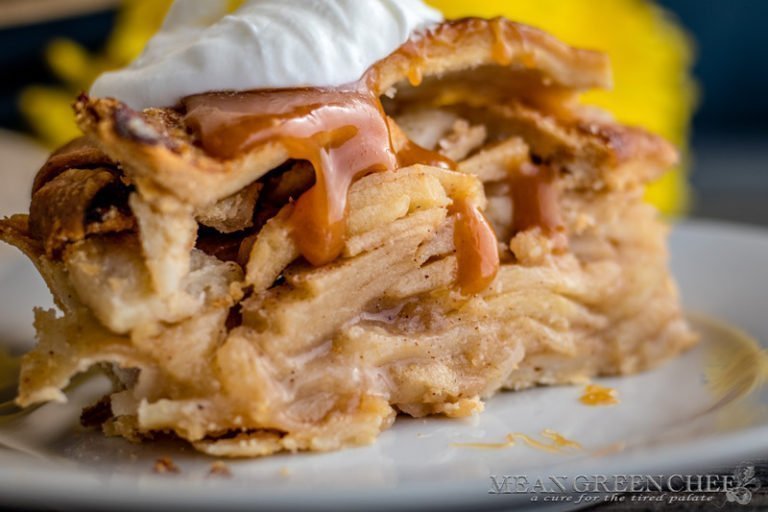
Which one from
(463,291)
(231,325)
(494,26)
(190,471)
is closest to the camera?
(190,471)

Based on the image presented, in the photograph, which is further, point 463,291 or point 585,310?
point 585,310

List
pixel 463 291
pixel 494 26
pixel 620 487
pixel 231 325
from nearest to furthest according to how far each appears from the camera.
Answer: pixel 620 487 < pixel 231 325 < pixel 463 291 < pixel 494 26

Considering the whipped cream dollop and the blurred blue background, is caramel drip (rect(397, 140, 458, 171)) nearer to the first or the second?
the whipped cream dollop

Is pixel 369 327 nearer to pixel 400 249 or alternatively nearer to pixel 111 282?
pixel 400 249

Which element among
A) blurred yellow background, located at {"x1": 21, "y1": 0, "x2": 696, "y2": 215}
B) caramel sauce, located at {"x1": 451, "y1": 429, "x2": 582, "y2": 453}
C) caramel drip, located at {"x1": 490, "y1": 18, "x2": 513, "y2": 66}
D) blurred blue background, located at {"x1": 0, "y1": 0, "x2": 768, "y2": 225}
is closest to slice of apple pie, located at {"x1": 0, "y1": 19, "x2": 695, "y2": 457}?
caramel drip, located at {"x1": 490, "y1": 18, "x2": 513, "y2": 66}

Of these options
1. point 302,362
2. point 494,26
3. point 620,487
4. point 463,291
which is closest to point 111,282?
point 302,362

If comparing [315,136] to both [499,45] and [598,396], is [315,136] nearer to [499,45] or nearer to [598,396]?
[499,45]
